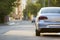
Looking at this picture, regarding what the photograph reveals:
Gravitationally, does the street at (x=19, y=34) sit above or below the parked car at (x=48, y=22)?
below

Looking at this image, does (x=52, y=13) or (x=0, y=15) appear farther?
(x=0, y=15)

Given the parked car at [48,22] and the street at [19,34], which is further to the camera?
the parked car at [48,22]

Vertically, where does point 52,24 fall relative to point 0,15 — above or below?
above

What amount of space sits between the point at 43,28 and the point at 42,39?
3.63 ft

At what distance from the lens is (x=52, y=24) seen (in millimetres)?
13750

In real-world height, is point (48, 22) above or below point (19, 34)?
above

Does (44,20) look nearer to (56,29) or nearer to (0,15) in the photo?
(56,29)

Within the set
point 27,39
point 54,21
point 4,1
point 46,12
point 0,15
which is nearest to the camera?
point 27,39

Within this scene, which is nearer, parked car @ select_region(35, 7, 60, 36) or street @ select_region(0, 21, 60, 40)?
street @ select_region(0, 21, 60, 40)

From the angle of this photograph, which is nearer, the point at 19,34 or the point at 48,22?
the point at 48,22

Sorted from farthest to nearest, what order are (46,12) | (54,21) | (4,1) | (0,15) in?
(0,15), (4,1), (46,12), (54,21)

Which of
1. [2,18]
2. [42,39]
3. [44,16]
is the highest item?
[44,16]

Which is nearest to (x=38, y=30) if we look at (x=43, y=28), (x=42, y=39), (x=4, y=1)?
(x=43, y=28)

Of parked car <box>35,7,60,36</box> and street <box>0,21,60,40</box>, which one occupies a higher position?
parked car <box>35,7,60,36</box>
